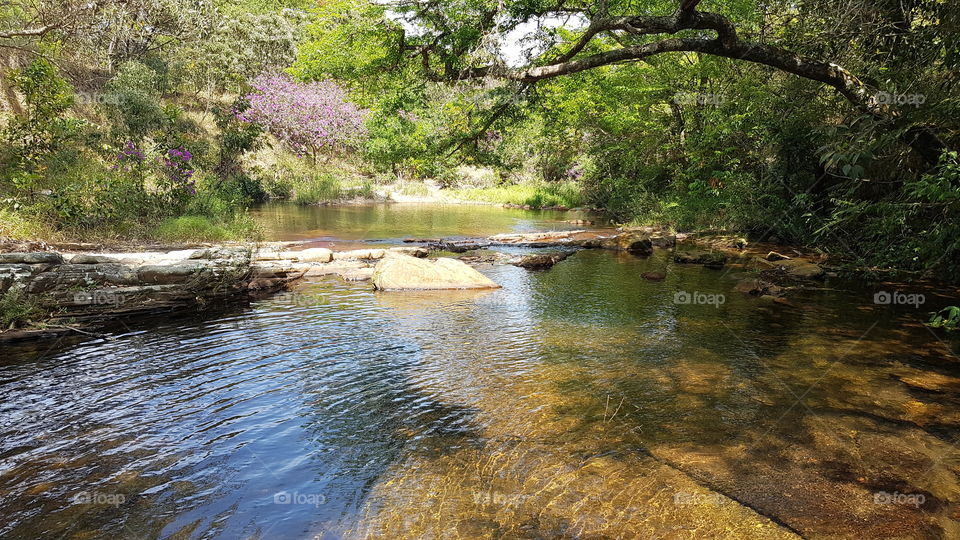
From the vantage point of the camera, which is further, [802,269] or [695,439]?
[802,269]

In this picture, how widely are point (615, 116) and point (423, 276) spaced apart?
48.1 ft

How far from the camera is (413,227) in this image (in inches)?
843

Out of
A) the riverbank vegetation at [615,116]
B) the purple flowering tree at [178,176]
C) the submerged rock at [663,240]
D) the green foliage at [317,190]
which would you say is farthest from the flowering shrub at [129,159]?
the green foliage at [317,190]

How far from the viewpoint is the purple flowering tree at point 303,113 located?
35.4 meters

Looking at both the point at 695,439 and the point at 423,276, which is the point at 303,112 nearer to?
the point at 423,276

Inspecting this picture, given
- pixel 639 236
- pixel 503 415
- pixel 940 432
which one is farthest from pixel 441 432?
pixel 639 236

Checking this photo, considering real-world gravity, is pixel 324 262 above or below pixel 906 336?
above

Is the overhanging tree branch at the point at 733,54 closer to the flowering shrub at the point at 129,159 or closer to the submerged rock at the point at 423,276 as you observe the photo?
the submerged rock at the point at 423,276

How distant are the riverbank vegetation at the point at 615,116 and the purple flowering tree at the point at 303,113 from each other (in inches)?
227

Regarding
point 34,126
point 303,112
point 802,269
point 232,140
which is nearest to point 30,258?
point 34,126

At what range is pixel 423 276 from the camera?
10.8m

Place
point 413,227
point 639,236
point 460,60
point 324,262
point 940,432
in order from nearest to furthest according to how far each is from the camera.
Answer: point 940,432 < point 460,60 < point 324,262 < point 639,236 < point 413,227

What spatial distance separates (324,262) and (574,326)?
7.62 m

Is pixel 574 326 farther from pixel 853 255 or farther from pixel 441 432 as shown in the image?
pixel 853 255
